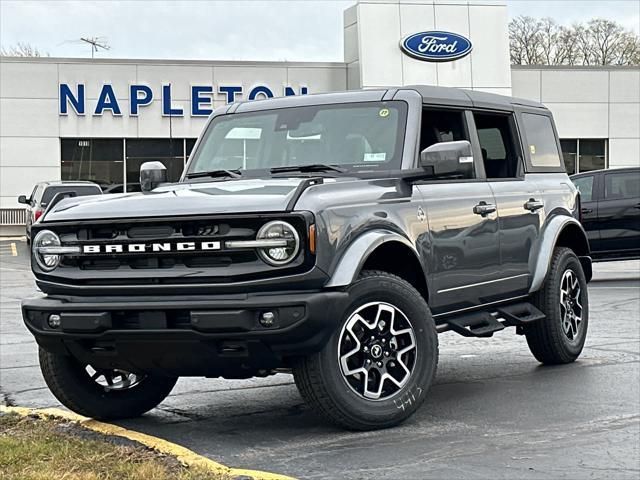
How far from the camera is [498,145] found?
8320 mm

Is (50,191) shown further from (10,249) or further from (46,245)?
(46,245)

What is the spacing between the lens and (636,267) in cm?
2089

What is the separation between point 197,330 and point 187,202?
74cm

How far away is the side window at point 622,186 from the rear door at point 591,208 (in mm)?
170

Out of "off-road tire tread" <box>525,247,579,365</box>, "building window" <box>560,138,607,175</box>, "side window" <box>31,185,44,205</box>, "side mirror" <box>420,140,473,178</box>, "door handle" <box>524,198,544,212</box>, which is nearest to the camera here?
"side mirror" <box>420,140,473,178</box>

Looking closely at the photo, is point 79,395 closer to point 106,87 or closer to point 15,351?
point 15,351

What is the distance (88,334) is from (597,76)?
36416mm

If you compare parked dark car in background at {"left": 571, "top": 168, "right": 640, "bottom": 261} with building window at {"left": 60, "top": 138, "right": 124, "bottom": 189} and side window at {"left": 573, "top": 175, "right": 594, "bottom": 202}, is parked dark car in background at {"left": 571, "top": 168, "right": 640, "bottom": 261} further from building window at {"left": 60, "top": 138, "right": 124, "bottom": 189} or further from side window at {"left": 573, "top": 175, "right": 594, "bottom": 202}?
building window at {"left": 60, "top": 138, "right": 124, "bottom": 189}

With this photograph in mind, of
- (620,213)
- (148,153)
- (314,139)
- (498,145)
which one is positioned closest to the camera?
(314,139)

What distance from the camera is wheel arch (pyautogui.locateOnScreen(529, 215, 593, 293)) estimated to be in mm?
8156

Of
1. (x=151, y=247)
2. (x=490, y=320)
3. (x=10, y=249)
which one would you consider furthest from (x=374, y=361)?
(x=10, y=249)

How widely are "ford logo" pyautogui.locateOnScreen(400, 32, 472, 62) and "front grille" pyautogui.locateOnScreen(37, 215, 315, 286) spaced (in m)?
30.9

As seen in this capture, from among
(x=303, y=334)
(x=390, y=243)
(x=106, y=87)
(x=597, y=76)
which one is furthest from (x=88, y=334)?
(x=597, y=76)

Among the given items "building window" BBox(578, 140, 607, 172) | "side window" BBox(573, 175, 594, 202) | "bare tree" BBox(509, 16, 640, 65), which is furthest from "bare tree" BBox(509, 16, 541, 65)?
"side window" BBox(573, 175, 594, 202)
